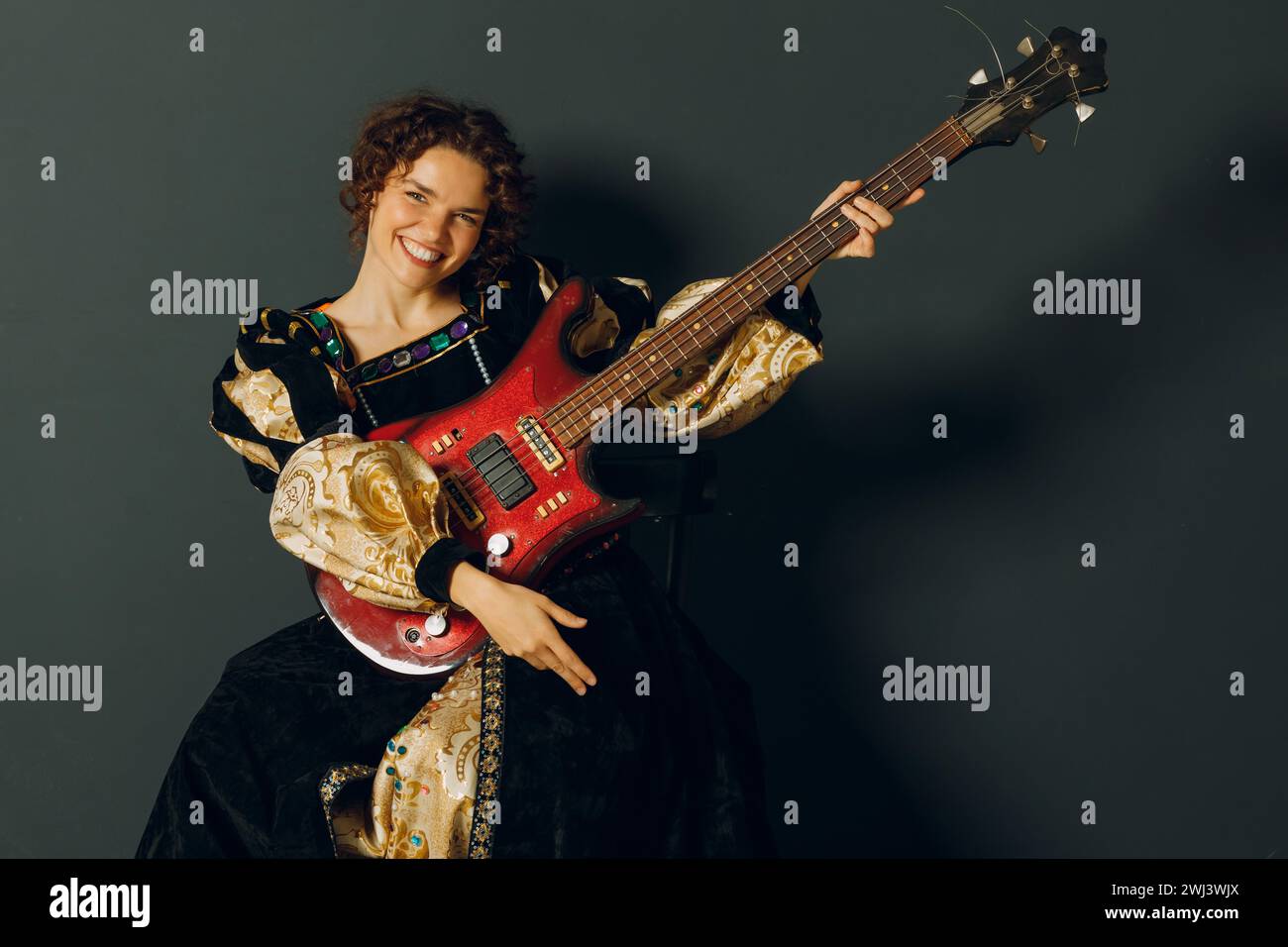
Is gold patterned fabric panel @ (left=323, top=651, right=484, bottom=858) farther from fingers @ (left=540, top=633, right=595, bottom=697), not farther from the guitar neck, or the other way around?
the guitar neck

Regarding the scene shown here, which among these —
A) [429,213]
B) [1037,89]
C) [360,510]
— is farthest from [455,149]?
[1037,89]

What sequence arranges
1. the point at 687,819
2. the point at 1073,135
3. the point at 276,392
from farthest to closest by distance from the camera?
the point at 1073,135, the point at 276,392, the point at 687,819

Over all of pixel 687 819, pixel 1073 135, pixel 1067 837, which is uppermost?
pixel 1073 135

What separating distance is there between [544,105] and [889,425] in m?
0.79

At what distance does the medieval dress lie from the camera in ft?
5.37

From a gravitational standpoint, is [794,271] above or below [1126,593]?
above

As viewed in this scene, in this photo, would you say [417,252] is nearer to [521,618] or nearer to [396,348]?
[396,348]

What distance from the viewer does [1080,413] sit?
234 cm

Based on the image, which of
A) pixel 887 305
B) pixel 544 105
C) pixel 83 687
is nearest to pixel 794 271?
pixel 887 305

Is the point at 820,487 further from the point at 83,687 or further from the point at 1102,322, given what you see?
the point at 83,687

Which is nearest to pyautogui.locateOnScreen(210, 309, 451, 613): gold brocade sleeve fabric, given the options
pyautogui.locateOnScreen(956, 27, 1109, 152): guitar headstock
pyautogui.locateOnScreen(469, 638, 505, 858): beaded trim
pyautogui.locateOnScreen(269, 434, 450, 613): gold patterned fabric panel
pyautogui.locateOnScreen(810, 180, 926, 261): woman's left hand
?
pyautogui.locateOnScreen(269, 434, 450, 613): gold patterned fabric panel

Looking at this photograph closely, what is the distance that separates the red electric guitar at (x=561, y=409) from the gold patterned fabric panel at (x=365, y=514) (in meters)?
0.07

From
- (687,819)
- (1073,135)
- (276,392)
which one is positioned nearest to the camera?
(687,819)

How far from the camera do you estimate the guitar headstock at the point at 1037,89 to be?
1.83m
